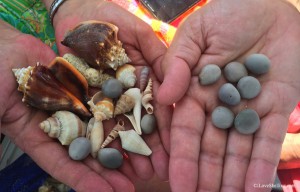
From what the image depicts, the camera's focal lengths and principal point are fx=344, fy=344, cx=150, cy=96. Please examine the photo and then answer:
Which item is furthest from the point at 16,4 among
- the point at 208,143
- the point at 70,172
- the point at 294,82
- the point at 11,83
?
the point at 294,82

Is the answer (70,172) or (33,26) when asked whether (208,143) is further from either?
(33,26)

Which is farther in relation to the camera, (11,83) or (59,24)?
(59,24)

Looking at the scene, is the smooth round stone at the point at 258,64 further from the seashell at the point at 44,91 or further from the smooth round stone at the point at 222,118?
the seashell at the point at 44,91

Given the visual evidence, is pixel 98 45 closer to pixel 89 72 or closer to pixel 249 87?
pixel 89 72

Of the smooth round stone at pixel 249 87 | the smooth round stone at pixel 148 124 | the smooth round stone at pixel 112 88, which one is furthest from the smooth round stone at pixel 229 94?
the smooth round stone at pixel 112 88

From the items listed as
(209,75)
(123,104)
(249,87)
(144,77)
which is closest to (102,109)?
(123,104)

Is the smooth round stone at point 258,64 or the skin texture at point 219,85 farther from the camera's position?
the smooth round stone at point 258,64
